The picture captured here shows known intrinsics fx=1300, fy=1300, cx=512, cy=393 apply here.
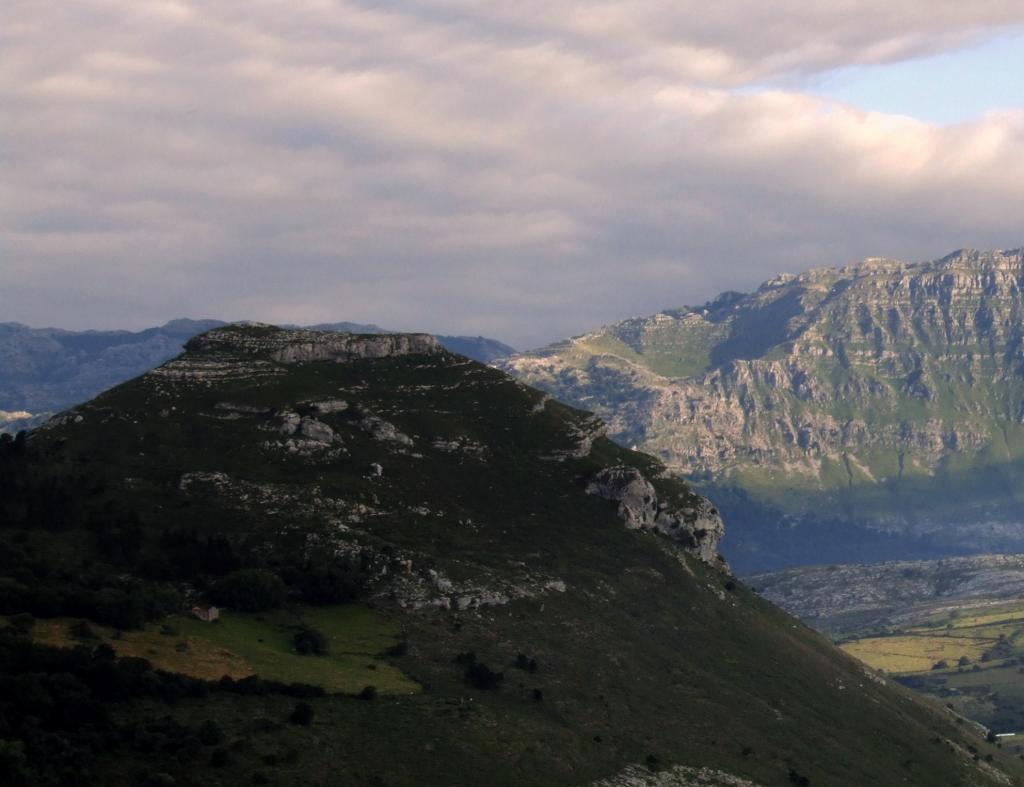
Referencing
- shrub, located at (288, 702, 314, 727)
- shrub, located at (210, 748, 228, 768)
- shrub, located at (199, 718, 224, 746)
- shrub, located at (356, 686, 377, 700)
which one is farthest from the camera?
shrub, located at (356, 686, 377, 700)

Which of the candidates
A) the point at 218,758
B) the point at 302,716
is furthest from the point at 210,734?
the point at 302,716

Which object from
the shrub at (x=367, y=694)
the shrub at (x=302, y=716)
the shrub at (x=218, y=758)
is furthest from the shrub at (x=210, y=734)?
the shrub at (x=367, y=694)

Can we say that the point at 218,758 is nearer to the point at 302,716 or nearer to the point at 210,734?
the point at 210,734

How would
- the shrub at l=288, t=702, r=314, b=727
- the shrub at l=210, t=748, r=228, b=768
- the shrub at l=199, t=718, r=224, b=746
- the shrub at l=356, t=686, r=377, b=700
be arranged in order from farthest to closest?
the shrub at l=356, t=686, r=377, b=700 → the shrub at l=288, t=702, r=314, b=727 → the shrub at l=199, t=718, r=224, b=746 → the shrub at l=210, t=748, r=228, b=768

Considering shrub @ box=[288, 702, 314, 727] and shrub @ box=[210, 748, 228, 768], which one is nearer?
shrub @ box=[210, 748, 228, 768]

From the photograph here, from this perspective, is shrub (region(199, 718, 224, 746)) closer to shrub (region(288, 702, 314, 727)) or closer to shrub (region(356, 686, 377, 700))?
shrub (region(288, 702, 314, 727))

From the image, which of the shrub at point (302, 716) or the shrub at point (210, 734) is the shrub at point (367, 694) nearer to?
the shrub at point (302, 716)

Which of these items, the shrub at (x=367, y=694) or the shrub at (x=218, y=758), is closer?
the shrub at (x=218, y=758)

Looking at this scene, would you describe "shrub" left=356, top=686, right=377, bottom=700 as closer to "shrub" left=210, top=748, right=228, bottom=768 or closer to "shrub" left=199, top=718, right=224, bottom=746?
"shrub" left=199, top=718, right=224, bottom=746

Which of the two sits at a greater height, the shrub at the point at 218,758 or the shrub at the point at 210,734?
the shrub at the point at 210,734

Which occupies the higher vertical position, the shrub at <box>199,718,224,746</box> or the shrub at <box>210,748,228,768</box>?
the shrub at <box>199,718,224,746</box>

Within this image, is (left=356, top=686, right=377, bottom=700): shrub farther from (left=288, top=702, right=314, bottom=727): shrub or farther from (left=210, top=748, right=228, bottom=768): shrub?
(left=210, top=748, right=228, bottom=768): shrub

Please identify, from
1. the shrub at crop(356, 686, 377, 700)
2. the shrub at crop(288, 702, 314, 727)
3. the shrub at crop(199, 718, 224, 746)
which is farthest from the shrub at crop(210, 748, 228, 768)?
the shrub at crop(356, 686, 377, 700)

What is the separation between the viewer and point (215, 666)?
7682 inches
